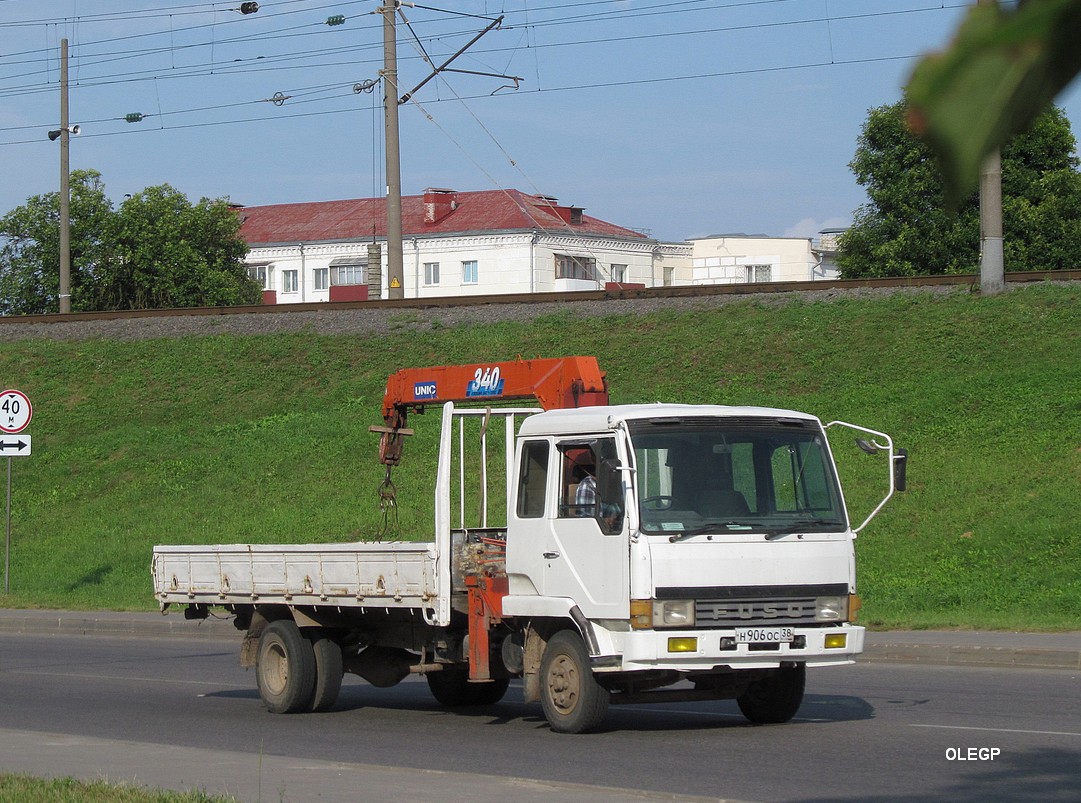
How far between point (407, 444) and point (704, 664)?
20.3 meters

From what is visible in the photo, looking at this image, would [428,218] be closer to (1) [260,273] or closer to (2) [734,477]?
(1) [260,273]

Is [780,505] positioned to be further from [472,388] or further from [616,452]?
[472,388]

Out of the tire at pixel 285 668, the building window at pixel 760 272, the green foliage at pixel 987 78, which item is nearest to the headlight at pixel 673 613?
the tire at pixel 285 668

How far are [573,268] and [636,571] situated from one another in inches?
3205

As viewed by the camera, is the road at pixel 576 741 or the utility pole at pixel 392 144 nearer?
the road at pixel 576 741

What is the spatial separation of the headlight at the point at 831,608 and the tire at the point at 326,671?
4243mm

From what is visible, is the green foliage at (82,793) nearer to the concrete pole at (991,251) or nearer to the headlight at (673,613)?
the headlight at (673,613)

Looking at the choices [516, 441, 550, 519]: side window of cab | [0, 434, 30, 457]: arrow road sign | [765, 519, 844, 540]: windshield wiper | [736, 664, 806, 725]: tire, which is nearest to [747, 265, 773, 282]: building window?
[0, 434, 30, 457]: arrow road sign

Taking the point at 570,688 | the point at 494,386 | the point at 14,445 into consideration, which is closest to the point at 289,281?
the point at 14,445

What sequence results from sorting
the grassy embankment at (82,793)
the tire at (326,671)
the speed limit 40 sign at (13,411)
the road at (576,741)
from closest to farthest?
1. the grassy embankment at (82,793)
2. the road at (576,741)
3. the tire at (326,671)
4. the speed limit 40 sign at (13,411)

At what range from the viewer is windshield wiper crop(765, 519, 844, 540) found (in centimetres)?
1018

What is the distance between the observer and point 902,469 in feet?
35.1

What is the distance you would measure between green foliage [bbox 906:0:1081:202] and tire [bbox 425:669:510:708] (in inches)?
469

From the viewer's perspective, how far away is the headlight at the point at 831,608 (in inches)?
403
